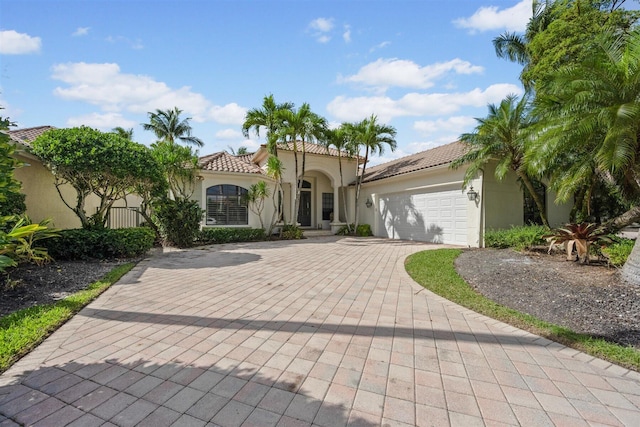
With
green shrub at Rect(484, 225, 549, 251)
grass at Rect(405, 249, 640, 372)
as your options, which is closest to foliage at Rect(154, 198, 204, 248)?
grass at Rect(405, 249, 640, 372)

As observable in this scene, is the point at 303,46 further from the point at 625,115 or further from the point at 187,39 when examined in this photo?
the point at 625,115

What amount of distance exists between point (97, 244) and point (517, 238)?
14.0 metres

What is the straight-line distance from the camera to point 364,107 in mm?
17203

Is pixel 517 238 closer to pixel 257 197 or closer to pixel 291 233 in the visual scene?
pixel 291 233

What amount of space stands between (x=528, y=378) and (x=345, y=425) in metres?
2.00

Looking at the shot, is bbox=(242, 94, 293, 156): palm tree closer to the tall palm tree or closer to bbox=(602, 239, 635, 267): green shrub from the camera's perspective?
the tall palm tree

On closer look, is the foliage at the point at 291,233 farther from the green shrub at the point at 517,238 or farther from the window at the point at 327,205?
the green shrub at the point at 517,238

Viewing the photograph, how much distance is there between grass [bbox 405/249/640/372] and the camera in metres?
3.47

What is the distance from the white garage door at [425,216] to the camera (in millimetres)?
13469

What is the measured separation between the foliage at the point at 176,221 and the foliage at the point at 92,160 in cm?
279

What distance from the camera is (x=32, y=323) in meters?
4.11

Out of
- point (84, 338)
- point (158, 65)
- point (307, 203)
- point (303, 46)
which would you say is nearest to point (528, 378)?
point (84, 338)

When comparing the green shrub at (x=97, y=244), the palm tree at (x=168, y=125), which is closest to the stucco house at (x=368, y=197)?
the green shrub at (x=97, y=244)

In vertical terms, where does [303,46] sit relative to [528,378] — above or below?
above
